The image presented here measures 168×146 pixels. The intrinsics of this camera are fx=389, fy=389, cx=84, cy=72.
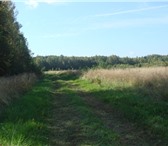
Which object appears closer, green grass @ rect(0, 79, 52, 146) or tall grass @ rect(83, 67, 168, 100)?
green grass @ rect(0, 79, 52, 146)

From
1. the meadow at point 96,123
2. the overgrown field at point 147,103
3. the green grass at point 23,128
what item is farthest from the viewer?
the overgrown field at point 147,103

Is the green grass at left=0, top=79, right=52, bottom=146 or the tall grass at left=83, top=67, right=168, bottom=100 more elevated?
the tall grass at left=83, top=67, right=168, bottom=100

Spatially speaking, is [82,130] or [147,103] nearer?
[82,130]

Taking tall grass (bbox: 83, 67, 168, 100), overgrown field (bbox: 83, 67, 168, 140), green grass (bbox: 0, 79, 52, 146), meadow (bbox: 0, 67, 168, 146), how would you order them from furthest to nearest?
tall grass (bbox: 83, 67, 168, 100), overgrown field (bbox: 83, 67, 168, 140), meadow (bbox: 0, 67, 168, 146), green grass (bbox: 0, 79, 52, 146)

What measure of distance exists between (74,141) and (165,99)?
641cm

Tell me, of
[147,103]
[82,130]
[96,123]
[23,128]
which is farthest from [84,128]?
[147,103]

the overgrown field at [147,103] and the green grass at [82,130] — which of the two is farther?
the overgrown field at [147,103]

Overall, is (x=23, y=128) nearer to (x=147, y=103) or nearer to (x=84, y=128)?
(x=84, y=128)

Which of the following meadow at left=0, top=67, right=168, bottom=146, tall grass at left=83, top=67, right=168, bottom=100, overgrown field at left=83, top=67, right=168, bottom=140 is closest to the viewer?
meadow at left=0, top=67, right=168, bottom=146

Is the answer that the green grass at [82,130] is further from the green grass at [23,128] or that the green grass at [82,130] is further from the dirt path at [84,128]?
the green grass at [23,128]

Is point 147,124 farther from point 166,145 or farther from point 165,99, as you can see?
point 165,99

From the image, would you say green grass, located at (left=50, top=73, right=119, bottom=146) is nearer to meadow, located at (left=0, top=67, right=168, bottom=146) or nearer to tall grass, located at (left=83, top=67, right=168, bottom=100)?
meadow, located at (left=0, top=67, right=168, bottom=146)

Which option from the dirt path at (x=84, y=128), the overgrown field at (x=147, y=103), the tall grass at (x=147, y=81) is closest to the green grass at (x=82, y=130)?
the dirt path at (x=84, y=128)

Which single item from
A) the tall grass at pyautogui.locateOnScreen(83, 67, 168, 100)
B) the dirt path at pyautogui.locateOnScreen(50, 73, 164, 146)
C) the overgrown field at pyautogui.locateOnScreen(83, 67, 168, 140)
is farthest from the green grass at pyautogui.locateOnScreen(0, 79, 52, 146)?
the tall grass at pyautogui.locateOnScreen(83, 67, 168, 100)
